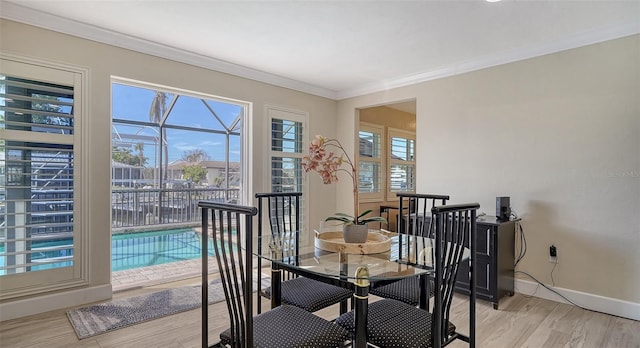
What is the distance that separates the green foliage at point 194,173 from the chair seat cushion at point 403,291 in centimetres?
646

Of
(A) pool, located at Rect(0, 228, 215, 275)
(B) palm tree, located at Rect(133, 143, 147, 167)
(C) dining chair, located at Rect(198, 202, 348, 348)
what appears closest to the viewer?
(C) dining chair, located at Rect(198, 202, 348, 348)

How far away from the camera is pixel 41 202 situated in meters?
2.76

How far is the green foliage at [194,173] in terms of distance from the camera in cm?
757

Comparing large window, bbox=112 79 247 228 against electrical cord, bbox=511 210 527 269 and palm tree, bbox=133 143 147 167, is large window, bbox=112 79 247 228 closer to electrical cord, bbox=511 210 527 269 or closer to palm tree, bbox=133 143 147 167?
palm tree, bbox=133 143 147 167

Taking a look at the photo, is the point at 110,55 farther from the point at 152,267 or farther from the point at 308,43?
the point at 152,267

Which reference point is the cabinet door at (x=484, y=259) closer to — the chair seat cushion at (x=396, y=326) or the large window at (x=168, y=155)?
the chair seat cushion at (x=396, y=326)

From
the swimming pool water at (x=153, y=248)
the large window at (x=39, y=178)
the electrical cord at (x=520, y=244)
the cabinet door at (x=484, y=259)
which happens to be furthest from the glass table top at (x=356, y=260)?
the swimming pool water at (x=153, y=248)

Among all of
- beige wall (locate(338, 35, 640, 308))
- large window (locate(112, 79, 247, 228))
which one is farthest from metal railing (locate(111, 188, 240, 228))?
beige wall (locate(338, 35, 640, 308))

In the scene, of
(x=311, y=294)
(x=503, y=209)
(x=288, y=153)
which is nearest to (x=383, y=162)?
(x=288, y=153)

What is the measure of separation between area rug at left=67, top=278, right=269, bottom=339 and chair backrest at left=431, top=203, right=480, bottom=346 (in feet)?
7.57

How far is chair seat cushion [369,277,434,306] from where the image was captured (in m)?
2.01

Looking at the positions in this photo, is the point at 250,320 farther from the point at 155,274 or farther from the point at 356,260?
the point at 155,274

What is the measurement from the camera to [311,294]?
2025mm

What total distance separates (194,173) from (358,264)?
6722mm
